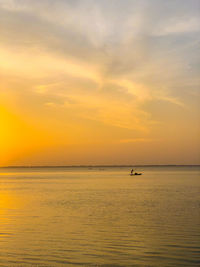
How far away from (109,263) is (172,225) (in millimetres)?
11478

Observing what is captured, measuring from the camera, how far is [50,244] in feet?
69.1

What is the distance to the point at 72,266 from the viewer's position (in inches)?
647

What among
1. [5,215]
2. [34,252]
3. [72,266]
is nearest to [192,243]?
[72,266]

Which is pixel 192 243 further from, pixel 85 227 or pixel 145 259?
pixel 85 227

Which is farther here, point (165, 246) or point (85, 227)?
point (85, 227)

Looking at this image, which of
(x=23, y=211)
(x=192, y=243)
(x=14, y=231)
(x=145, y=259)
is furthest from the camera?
(x=23, y=211)

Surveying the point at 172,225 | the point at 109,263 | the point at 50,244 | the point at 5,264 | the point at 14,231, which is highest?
the point at 172,225

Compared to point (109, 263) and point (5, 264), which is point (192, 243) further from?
point (5, 264)

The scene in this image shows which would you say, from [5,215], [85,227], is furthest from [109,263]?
[5,215]

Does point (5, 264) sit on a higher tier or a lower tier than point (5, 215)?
lower

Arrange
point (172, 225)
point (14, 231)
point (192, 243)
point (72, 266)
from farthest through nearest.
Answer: point (172, 225) → point (14, 231) → point (192, 243) → point (72, 266)

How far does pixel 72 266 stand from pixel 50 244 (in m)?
5.00

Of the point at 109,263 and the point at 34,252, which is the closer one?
the point at 109,263

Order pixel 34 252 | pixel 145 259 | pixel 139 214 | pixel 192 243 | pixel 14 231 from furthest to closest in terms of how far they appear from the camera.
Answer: pixel 139 214
pixel 14 231
pixel 192 243
pixel 34 252
pixel 145 259
